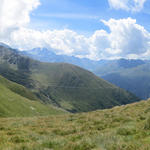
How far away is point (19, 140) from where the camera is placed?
1088 cm

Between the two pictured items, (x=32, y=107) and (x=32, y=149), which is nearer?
(x=32, y=149)

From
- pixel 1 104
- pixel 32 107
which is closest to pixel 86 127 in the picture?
pixel 1 104

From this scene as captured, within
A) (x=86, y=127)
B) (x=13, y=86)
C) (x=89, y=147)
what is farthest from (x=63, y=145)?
(x=13, y=86)

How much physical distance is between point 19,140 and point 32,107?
11973 cm

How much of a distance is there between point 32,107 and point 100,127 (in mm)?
116480

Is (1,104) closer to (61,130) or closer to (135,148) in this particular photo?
(61,130)

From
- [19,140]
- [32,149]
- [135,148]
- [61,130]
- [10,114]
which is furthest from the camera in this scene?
[10,114]

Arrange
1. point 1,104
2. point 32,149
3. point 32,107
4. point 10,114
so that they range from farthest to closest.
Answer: point 32,107, point 1,104, point 10,114, point 32,149

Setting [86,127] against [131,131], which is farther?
[86,127]

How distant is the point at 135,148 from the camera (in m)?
7.94

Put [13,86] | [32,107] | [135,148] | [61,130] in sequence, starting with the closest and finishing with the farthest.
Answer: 1. [135,148]
2. [61,130]
3. [32,107]
4. [13,86]

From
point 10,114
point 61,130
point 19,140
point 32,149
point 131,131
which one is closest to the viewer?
point 32,149

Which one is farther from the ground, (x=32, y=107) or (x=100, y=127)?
(x=100, y=127)

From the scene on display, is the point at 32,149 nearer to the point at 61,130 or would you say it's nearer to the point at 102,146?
the point at 102,146
